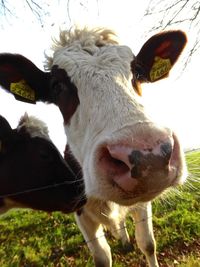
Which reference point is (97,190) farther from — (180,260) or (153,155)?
(180,260)

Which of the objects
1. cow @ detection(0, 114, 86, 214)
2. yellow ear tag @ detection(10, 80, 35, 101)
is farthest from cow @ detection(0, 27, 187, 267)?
cow @ detection(0, 114, 86, 214)

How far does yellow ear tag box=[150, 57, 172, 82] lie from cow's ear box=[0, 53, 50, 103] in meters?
1.18

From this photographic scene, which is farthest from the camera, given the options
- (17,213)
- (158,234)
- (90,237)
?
(17,213)

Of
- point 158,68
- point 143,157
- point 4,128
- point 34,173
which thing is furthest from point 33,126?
point 143,157

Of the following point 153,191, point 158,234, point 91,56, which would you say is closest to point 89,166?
point 153,191

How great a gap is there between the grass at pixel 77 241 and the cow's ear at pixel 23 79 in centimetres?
212

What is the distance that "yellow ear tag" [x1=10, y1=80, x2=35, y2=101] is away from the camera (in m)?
4.28

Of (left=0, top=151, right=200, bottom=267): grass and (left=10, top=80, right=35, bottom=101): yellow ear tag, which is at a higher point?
(left=10, top=80, right=35, bottom=101): yellow ear tag

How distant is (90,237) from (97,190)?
2.36 meters

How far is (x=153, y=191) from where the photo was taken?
2.58 metres

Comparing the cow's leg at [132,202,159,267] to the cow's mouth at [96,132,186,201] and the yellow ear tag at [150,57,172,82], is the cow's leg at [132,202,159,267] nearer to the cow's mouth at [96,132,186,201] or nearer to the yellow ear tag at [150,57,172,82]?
the yellow ear tag at [150,57,172,82]

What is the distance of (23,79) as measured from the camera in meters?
4.31

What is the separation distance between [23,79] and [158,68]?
5.00 feet

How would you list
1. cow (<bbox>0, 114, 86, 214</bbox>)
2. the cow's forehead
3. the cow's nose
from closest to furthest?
the cow's nose, the cow's forehead, cow (<bbox>0, 114, 86, 214</bbox>)
